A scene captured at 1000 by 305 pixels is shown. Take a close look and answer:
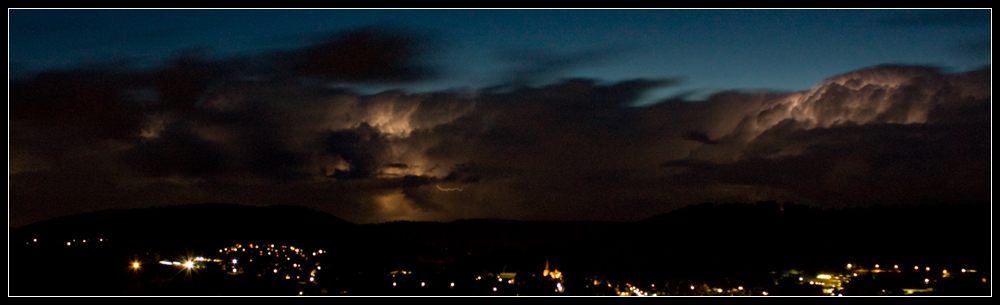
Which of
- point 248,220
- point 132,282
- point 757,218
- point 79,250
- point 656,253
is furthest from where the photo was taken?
point 248,220

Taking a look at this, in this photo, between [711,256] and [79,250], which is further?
[711,256]

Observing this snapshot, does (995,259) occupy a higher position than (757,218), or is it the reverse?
(757,218)

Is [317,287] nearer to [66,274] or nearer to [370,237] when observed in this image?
[66,274]

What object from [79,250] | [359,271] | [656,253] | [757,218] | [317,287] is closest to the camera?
[317,287]

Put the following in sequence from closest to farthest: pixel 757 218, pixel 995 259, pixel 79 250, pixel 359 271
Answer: pixel 995 259 < pixel 79 250 < pixel 359 271 < pixel 757 218

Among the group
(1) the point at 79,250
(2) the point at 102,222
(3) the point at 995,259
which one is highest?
(2) the point at 102,222

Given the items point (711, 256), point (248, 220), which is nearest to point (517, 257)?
point (711, 256)

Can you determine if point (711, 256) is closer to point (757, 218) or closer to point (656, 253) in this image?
point (656, 253)

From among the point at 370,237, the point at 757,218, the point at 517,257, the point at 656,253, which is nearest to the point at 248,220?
the point at 370,237

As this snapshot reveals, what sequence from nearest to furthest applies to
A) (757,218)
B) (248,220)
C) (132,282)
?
(132,282) < (757,218) < (248,220)
